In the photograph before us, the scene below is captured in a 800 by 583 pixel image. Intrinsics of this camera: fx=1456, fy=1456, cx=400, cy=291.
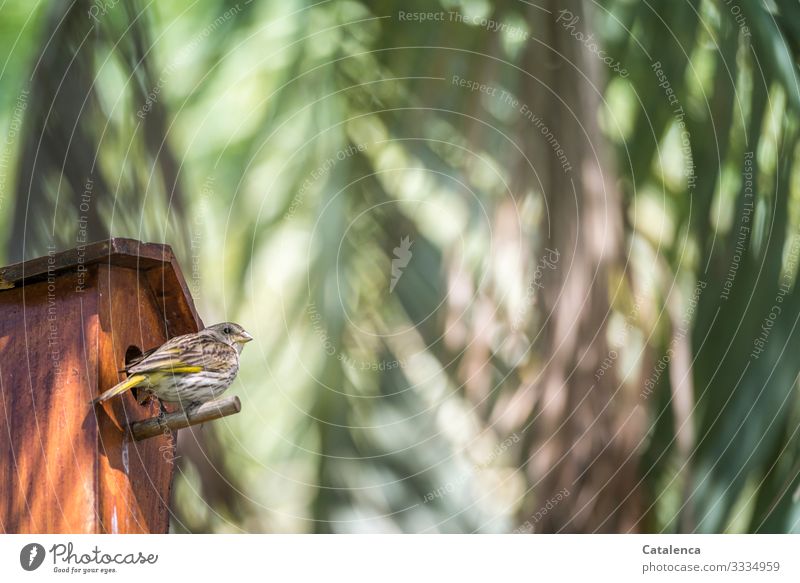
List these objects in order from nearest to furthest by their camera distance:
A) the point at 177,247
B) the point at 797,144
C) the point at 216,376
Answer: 1. the point at 216,376
2. the point at 797,144
3. the point at 177,247

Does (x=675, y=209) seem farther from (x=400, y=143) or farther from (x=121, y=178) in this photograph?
(x=121, y=178)

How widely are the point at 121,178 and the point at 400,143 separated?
1029mm

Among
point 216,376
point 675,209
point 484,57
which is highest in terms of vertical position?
point 484,57

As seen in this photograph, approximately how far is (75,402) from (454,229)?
6.35ft

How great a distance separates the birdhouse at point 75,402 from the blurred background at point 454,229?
916 mm

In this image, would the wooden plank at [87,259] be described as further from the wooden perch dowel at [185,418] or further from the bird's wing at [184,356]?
the wooden perch dowel at [185,418]
